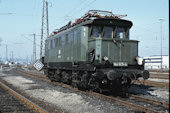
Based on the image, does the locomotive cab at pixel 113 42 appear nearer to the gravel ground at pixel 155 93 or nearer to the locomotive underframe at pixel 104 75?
the locomotive underframe at pixel 104 75

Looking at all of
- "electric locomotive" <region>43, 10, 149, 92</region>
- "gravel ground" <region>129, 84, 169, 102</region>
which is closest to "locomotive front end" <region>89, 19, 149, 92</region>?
"electric locomotive" <region>43, 10, 149, 92</region>

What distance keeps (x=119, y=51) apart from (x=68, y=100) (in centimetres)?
361

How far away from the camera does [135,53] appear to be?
1142cm

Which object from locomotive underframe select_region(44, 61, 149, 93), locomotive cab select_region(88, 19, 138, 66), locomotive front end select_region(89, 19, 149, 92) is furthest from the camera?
locomotive cab select_region(88, 19, 138, 66)

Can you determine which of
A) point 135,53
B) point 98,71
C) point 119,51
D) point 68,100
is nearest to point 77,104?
point 68,100

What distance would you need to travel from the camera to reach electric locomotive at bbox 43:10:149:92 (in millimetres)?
10391

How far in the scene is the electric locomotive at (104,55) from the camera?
34.1ft

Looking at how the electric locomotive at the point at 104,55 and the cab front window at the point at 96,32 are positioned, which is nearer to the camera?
the electric locomotive at the point at 104,55

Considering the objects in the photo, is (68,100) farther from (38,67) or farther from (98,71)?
(38,67)

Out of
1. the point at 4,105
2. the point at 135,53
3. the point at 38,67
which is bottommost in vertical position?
the point at 4,105

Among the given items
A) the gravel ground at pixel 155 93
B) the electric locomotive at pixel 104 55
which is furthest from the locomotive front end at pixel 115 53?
the gravel ground at pixel 155 93

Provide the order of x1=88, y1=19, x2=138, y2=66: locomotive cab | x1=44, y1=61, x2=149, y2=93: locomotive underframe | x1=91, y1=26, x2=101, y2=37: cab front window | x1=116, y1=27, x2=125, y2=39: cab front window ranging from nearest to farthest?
1. x1=44, y1=61, x2=149, y2=93: locomotive underframe
2. x1=88, y1=19, x2=138, y2=66: locomotive cab
3. x1=91, y1=26, x2=101, y2=37: cab front window
4. x1=116, y1=27, x2=125, y2=39: cab front window

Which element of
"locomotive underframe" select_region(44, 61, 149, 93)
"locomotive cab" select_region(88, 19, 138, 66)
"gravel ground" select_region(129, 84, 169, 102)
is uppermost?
"locomotive cab" select_region(88, 19, 138, 66)

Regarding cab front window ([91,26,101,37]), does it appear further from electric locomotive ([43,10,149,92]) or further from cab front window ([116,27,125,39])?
cab front window ([116,27,125,39])
